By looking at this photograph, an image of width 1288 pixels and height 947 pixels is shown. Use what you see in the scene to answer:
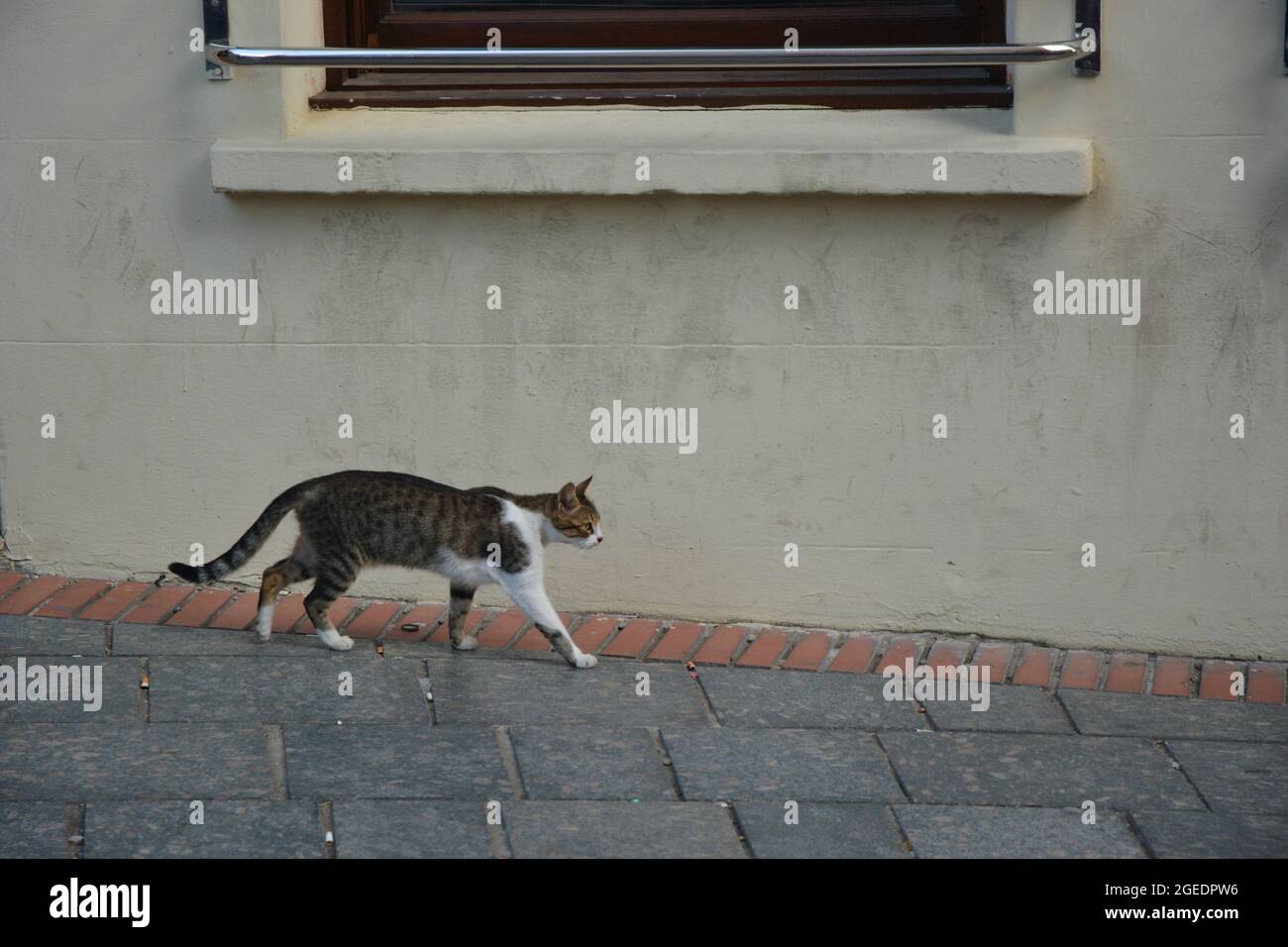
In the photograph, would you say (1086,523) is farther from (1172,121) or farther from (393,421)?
(393,421)

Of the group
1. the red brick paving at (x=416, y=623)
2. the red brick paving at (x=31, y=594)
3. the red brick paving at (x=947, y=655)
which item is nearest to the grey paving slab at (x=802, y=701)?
the red brick paving at (x=947, y=655)

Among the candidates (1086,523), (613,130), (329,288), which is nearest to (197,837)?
(329,288)

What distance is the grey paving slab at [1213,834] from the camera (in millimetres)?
4508

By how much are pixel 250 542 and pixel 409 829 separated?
1778mm

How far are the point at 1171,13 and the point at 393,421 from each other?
3148 mm

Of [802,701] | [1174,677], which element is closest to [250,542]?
[802,701]

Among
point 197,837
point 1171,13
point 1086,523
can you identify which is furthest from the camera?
point 1086,523

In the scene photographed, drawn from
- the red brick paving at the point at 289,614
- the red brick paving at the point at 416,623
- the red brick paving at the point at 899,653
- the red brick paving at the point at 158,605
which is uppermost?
the red brick paving at the point at 158,605

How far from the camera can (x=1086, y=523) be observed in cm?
610

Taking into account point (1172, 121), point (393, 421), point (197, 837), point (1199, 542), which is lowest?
point (197, 837)

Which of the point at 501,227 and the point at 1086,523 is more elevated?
the point at 501,227

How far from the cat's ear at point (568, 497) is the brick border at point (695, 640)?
0.57 metres

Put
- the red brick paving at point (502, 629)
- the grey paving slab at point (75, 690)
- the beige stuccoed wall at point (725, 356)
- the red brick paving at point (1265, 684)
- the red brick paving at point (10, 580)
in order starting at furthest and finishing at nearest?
the red brick paving at point (10, 580)
the red brick paving at point (502, 629)
the beige stuccoed wall at point (725, 356)
the red brick paving at point (1265, 684)
the grey paving slab at point (75, 690)

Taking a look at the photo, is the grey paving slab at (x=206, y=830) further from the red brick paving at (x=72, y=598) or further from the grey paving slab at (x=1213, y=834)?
the grey paving slab at (x=1213, y=834)
